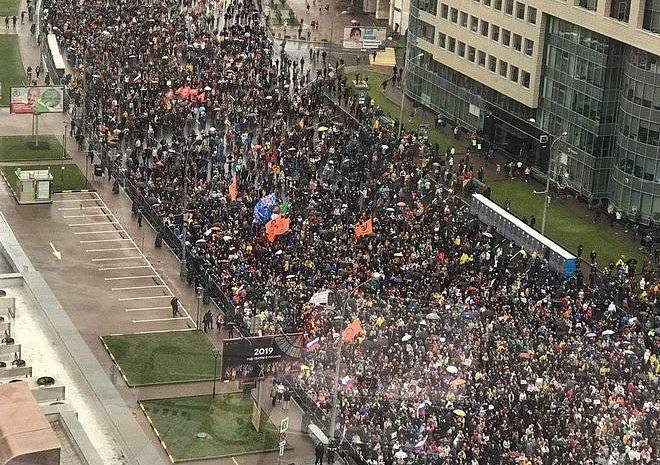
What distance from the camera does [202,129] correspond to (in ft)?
409

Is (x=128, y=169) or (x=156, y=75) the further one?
(x=156, y=75)

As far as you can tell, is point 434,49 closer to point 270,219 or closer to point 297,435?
point 270,219

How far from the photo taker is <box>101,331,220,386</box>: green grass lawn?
8088 centimetres

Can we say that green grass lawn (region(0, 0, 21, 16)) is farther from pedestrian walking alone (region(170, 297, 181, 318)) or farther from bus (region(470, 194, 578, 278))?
pedestrian walking alone (region(170, 297, 181, 318))

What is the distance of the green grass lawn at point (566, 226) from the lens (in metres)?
102

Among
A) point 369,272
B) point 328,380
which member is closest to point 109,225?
point 369,272

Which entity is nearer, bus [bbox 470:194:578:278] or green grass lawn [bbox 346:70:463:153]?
bus [bbox 470:194:578:278]

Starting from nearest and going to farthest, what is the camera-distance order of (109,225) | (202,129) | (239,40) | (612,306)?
(612,306) → (109,225) → (202,129) → (239,40)

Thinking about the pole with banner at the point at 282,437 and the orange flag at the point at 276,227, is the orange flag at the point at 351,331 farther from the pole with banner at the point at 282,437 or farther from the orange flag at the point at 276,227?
the orange flag at the point at 276,227

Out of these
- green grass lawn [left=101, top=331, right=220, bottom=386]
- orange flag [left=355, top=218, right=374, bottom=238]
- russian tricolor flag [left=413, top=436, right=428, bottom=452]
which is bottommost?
green grass lawn [left=101, top=331, right=220, bottom=386]

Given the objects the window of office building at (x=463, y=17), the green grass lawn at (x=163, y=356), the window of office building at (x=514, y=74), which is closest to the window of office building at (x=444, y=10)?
the window of office building at (x=463, y=17)

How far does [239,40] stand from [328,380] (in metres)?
77.9

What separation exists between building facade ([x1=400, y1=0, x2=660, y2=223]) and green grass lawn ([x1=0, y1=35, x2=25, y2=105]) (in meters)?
36.0

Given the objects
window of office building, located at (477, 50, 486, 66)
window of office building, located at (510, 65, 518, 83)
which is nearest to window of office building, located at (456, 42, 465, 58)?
window of office building, located at (477, 50, 486, 66)
